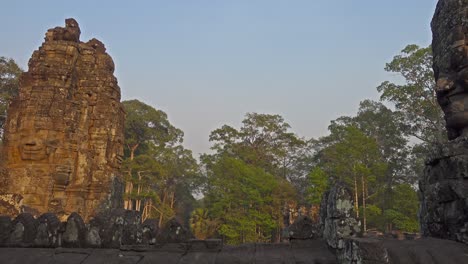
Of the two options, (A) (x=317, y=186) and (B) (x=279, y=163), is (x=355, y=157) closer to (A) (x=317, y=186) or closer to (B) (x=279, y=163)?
(A) (x=317, y=186)

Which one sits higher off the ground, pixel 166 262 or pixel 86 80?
pixel 86 80

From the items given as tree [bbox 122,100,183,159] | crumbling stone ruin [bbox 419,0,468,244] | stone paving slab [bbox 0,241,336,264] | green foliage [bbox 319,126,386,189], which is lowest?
stone paving slab [bbox 0,241,336,264]

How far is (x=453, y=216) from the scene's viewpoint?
4535mm

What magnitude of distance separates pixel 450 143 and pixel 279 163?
26617mm

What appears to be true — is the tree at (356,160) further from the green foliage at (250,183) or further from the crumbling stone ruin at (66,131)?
the crumbling stone ruin at (66,131)

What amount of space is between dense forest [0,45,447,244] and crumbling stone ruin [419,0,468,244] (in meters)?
11.7

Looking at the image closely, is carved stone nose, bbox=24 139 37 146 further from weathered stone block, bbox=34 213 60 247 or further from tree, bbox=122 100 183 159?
tree, bbox=122 100 183 159

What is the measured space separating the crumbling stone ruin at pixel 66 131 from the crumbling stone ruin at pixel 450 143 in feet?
40.0

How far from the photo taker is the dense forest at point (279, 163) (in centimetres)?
2284

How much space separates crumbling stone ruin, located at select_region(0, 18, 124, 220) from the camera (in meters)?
13.1

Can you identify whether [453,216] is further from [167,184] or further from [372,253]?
[167,184]

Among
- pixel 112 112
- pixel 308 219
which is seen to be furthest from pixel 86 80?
pixel 308 219

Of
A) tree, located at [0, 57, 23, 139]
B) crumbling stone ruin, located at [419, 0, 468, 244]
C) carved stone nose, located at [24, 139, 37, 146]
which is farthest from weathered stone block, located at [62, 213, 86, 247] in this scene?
tree, located at [0, 57, 23, 139]

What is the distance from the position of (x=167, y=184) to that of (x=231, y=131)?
10.2 m
